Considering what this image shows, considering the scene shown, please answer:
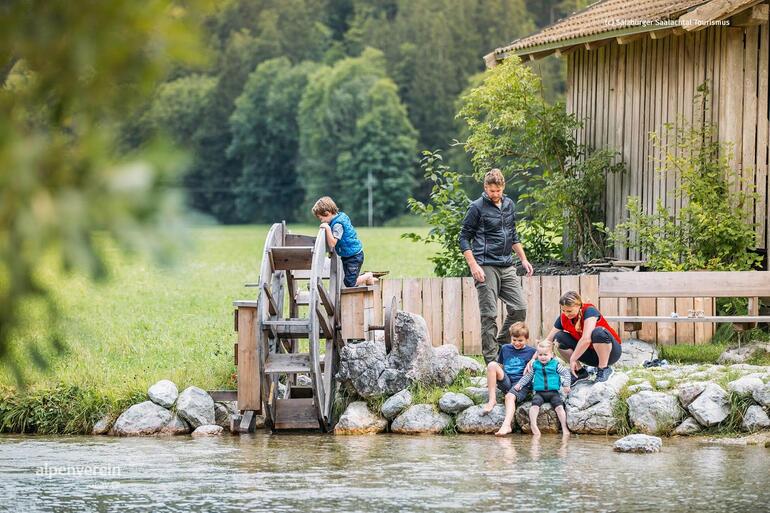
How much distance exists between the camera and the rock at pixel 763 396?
40.7 feet

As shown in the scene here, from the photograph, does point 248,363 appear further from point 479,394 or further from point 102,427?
point 479,394

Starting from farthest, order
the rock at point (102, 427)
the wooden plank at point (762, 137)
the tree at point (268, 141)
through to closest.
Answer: the tree at point (268, 141)
the wooden plank at point (762, 137)
the rock at point (102, 427)

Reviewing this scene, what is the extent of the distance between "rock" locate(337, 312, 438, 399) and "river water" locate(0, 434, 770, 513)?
0.65m

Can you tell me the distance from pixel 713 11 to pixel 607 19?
13.2ft

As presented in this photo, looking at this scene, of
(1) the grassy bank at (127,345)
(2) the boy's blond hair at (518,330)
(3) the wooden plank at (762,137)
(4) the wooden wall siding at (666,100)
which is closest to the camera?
(1) the grassy bank at (127,345)

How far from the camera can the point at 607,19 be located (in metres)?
19.6

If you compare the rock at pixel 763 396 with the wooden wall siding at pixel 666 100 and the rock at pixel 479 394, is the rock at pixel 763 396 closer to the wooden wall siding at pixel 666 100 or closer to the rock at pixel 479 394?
the rock at pixel 479 394

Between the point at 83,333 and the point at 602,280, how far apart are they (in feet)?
35.3

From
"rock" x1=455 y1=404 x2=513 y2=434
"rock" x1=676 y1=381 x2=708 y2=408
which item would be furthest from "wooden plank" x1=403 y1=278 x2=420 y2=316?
"rock" x1=676 y1=381 x2=708 y2=408

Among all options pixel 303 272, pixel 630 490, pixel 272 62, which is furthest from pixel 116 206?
pixel 272 62

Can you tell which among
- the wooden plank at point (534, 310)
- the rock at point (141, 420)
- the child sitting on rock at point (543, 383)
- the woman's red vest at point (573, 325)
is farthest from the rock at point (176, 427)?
the wooden plank at point (534, 310)

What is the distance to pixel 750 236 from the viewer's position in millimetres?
16234

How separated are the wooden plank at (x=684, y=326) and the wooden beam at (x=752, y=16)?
136 inches

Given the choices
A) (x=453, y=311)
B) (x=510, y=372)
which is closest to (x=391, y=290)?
(x=453, y=311)
